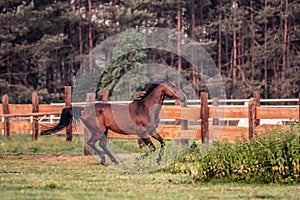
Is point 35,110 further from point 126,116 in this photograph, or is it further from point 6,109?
point 126,116

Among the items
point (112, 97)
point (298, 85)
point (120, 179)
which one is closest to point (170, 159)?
point (120, 179)

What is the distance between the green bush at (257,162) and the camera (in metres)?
10.5

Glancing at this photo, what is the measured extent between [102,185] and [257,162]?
7.77 feet

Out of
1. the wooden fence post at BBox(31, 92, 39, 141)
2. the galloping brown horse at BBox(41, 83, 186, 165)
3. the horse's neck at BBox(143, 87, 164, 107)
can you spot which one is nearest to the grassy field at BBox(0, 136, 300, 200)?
the galloping brown horse at BBox(41, 83, 186, 165)

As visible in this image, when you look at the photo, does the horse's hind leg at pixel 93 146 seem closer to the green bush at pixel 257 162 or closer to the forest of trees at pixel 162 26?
the green bush at pixel 257 162

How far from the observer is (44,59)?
40156 millimetres

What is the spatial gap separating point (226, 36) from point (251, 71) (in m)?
2.95

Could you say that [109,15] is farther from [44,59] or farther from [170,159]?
[170,159]

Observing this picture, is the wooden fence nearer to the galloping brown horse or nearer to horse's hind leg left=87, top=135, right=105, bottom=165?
Result: the galloping brown horse

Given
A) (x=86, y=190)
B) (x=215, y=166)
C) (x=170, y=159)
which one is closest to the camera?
(x=86, y=190)

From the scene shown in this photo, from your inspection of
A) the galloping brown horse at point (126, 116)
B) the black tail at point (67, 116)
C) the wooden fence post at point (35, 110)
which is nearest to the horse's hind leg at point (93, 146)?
the galloping brown horse at point (126, 116)

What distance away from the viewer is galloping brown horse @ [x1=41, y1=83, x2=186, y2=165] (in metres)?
14.3

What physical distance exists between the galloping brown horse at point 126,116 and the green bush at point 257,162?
3.21 meters

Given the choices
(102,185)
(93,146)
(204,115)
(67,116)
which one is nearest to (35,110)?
(67,116)
